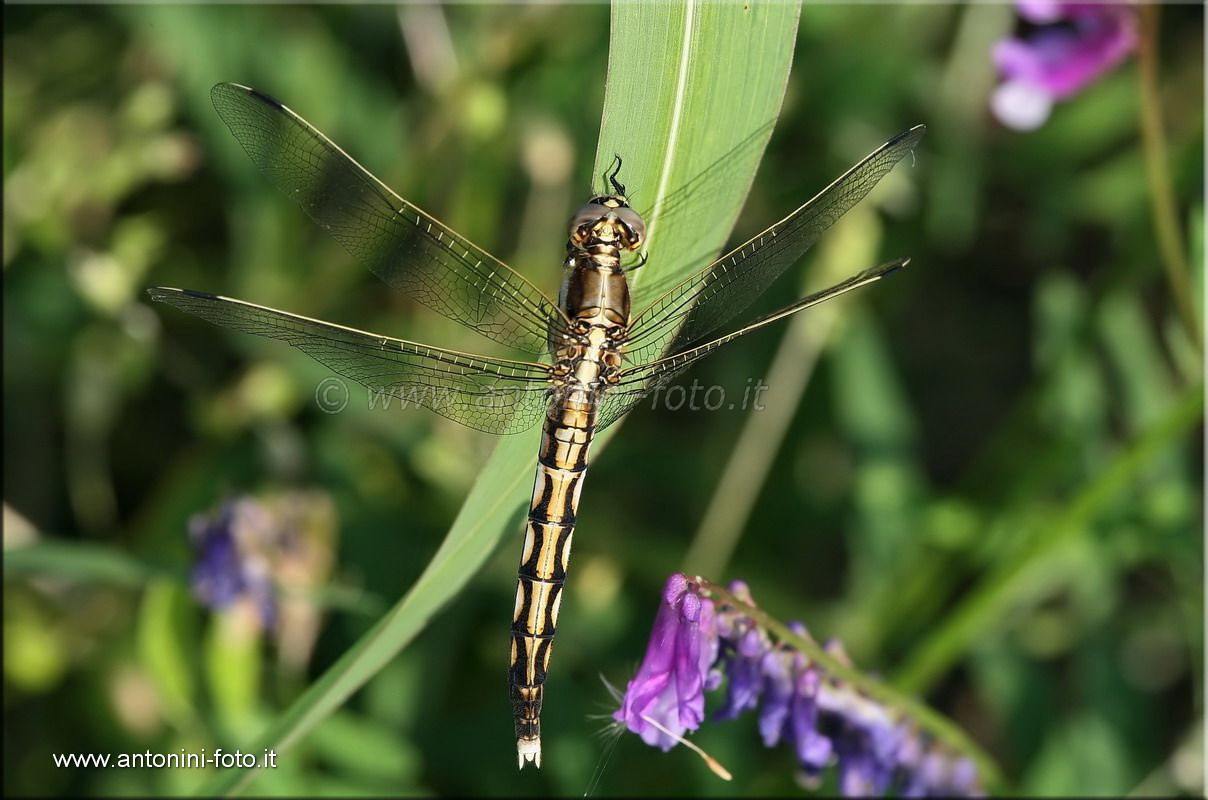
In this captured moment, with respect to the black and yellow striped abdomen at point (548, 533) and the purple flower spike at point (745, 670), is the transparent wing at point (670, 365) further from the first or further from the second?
the purple flower spike at point (745, 670)

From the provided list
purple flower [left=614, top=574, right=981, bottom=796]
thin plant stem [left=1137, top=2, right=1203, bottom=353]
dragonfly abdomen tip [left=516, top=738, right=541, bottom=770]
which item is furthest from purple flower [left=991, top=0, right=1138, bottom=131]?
dragonfly abdomen tip [left=516, top=738, right=541, bottom=770]

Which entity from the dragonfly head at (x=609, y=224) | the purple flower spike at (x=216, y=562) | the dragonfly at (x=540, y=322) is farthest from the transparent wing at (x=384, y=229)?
the purple flower spike at (x=216, y=562)

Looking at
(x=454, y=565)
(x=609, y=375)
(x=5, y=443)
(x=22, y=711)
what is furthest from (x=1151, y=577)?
(x=5, y=443)

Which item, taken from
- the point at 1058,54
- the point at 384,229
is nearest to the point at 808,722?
the point at 384,229

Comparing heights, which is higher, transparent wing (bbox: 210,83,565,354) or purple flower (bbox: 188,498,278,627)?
transparent wing (bbox: 210,83,565,354)

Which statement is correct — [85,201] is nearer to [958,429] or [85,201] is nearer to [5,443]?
[5,443]

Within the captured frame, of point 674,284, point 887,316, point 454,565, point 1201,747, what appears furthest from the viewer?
point 887,316

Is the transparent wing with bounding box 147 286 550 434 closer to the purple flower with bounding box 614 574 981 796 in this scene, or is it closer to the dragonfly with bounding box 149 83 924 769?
the dragonfly with bounding box 149 83 924 769
